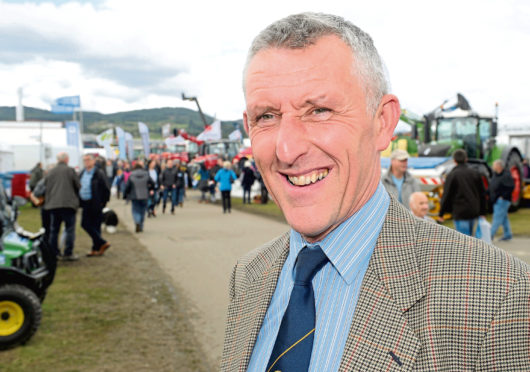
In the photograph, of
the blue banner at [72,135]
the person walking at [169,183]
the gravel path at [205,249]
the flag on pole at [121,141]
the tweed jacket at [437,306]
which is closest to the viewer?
the tweed jacket at [437,306]

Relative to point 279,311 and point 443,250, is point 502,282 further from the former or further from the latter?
point 279,311

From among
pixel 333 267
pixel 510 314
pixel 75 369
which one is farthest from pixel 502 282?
pixel 75 369

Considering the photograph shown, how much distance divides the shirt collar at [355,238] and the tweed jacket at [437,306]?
3cm

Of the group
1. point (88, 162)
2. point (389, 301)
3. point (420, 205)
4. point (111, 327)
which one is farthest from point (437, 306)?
point (88, 162)

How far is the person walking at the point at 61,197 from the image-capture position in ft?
29.9

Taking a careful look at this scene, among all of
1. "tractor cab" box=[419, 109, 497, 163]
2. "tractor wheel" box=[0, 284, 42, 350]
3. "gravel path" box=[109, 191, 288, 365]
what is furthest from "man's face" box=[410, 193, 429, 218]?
"tractor cab" box=[419, 109, 497, 163]

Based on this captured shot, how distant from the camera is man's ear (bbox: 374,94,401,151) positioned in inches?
52.6

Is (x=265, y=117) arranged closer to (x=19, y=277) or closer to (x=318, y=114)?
(x=318, y=114)

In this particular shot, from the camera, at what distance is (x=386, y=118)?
4.44 feet

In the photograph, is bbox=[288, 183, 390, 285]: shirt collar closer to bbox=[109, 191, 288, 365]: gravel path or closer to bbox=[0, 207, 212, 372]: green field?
bbox=[0, 207, 212, 372]: green field

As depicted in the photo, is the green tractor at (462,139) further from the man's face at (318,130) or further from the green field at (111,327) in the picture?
the man's face at (318,130)

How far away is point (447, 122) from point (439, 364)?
17199 mm

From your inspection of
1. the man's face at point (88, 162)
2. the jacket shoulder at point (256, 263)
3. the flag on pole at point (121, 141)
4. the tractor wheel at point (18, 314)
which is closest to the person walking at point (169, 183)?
the man's face at point (88, 162)

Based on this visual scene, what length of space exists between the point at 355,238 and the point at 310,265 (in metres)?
0.14
